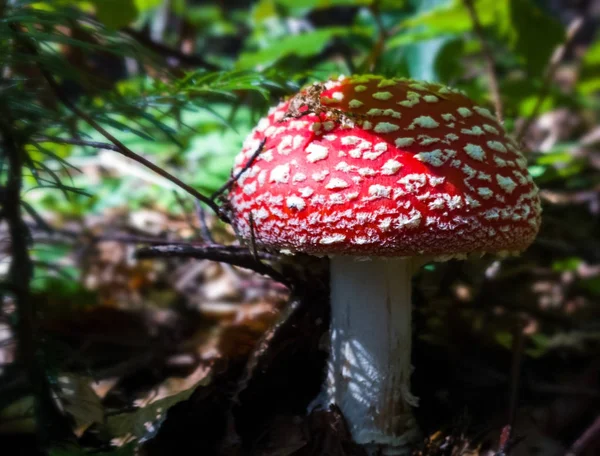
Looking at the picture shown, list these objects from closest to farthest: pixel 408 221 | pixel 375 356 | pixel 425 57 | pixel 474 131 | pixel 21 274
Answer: pixel 21 274, pixel 408 221, pixel 474 131, pixel 375 356, pixel 425 57

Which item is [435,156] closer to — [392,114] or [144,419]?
[392,114]

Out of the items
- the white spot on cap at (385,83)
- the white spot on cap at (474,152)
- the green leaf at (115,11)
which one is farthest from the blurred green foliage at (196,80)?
the white spot on cap at (474,152)

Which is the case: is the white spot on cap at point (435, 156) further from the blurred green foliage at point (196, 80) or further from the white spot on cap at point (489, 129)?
the blurred green foliage at point (196, 80)

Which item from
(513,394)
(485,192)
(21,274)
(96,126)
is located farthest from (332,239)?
(513,394)

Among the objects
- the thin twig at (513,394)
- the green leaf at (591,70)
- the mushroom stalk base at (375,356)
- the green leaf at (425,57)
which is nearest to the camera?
the thin twig at (513,394)

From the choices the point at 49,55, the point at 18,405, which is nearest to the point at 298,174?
the point at 49,55

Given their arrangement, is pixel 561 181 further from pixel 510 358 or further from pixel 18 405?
pixel 18 405

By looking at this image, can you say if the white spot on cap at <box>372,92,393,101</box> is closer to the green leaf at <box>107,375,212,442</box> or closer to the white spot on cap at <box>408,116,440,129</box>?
the white spot on cap at <box>408,116,440,129</box>
